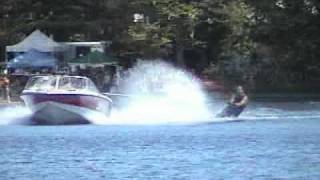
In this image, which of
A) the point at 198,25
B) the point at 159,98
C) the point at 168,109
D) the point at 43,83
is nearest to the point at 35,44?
the point at 159,98

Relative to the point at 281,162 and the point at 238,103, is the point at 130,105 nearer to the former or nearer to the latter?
the point at 238,103

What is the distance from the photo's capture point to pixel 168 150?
101 ft

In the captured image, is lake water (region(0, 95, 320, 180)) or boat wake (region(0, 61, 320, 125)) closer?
lake water (region(0, 95, 320, 180))

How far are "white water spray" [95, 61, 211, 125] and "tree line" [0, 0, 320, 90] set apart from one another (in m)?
1.66

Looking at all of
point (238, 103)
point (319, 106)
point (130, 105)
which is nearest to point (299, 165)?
point (238, 103)

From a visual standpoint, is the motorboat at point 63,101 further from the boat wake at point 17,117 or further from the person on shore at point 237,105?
the person on shore at point 237,105

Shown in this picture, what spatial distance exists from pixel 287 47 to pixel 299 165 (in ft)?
150

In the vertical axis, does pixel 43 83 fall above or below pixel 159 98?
above

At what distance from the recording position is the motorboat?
42.8 meters

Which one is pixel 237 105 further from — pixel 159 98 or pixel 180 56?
pixel 180 56

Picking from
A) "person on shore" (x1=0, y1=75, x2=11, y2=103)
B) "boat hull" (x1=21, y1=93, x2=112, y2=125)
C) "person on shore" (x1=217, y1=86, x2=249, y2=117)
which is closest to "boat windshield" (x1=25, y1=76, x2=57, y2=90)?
"boat hull" (x1=21, y1=93, x2=112, y2=125)

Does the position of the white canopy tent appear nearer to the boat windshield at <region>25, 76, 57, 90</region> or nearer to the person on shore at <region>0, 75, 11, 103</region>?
the person on shore at <region>0, 75, 11, 103</region>

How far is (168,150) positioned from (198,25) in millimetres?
44135

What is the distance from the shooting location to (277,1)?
7125 cm
